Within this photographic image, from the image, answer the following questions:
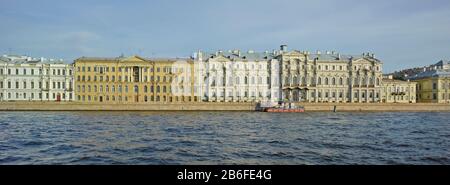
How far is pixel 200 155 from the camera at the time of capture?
7012 mm

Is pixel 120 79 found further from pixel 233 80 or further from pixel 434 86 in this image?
pixel 434 86

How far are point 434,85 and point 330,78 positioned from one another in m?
15.9

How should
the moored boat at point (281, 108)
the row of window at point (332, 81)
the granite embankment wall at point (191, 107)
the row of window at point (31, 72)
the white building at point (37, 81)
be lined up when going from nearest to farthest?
the row of window at point (31, 72), the granite embankment wall at point (191, 107), the white building at point (37, 81), the moored boat at point (281, 108), the row of window at point (332, 81)

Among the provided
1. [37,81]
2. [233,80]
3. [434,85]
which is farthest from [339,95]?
[37,81]

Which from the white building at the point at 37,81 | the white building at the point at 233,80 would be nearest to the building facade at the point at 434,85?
the white building at the point at 233,80

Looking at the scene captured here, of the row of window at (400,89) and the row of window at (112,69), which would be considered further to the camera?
the row of window at (400,89)

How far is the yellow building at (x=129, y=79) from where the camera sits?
125ft

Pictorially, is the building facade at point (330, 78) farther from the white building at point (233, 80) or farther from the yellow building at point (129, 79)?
the yellow building at point (129, 79)

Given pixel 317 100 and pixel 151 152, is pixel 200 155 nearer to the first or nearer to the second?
pixel 151 152

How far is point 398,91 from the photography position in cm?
4059

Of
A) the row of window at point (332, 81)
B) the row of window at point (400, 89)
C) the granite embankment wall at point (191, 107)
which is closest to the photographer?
the granite embankment wall at point (191, 107)

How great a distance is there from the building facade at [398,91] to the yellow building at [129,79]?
955 inches

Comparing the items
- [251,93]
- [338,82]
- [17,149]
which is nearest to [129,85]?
[251,93]

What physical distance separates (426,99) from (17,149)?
34906 millimetres
